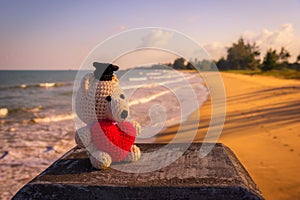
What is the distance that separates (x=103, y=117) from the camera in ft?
6.53

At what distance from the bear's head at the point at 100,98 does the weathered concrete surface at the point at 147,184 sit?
392 millimetres

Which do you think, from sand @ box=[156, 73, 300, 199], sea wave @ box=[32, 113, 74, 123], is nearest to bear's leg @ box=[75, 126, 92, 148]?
sand @ box=[156, 73, 300, 199]

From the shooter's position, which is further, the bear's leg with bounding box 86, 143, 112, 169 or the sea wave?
the sea wave

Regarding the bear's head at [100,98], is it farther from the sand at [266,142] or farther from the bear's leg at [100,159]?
the sand at [266,142]

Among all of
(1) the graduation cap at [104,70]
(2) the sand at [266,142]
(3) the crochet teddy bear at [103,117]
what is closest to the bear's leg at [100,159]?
(3) the crochet teddy bear at [103,117]

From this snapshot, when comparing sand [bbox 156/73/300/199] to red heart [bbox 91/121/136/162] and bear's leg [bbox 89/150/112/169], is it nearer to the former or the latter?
red heart [bbox 91/121/136/162]

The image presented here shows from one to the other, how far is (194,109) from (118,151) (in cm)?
885

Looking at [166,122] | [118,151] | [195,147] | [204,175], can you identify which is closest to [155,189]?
[204,175]

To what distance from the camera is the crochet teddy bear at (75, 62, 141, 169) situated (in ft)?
6.31

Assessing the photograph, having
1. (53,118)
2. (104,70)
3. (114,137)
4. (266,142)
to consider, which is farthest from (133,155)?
(53,118)

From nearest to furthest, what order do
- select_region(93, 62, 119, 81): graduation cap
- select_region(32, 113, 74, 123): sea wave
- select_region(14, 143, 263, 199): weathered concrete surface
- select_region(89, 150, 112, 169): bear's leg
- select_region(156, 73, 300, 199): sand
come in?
select_region(14, 143, 263, 199): weathered concrete surface, select_region(89, 150, 112, 169): bear's leg, select_region(93, 62, 119, 81): graduation cap, select_region(156, 73, 300, 199): sand, select_region(32, 113, 74, 123): sea wave

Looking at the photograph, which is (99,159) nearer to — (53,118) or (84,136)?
(84,136)

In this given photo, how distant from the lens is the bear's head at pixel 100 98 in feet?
6.40

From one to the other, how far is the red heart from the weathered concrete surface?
0.47ft
